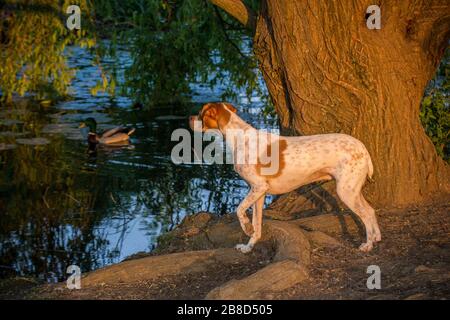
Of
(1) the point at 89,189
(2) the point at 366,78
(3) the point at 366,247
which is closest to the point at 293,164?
(3) the point at 366,247

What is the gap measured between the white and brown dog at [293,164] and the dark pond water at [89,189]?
10.4 ft

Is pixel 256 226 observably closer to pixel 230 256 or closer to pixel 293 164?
pixel 230 256

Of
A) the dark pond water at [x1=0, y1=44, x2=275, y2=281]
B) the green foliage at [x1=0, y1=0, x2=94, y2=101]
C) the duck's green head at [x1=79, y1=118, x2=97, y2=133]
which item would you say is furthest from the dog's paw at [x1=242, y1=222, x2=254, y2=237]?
the duck's green head at [x1=79, y1=118, x2=97, y2=133]

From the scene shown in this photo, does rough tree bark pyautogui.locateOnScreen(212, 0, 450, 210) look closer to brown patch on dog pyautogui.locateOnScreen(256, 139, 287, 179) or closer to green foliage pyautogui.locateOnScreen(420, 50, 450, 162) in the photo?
brown patch on dog pyautogui.locateOnScreen(256, 139, 287, 179)

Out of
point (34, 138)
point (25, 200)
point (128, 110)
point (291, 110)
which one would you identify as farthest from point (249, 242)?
point (128, 110)

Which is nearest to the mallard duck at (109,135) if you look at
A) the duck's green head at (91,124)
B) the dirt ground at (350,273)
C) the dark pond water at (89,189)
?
the duck's green head at (91,124)

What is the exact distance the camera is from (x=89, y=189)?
13516 mm

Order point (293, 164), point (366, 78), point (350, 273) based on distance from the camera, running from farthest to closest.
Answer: point (366, 78) < point (293, 164) < point (350, 273)

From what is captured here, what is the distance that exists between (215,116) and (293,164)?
35.7 inches

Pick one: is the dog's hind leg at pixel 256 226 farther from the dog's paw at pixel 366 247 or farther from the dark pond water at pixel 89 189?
the dark pond water at pixel 89 189

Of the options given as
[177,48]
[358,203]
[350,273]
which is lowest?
[350,273]

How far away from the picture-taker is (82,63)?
23484mm

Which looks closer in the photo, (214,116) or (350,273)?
(350,273)

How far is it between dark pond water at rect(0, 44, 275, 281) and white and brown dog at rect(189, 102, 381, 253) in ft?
10.4
